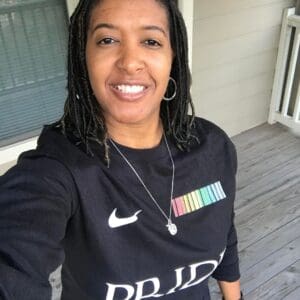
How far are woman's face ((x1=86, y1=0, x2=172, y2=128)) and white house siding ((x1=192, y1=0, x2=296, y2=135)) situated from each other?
62.2 inches

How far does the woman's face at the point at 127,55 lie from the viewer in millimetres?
742

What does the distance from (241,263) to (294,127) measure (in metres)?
1.46

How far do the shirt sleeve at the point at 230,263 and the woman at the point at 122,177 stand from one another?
145mm

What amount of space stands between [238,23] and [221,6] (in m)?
0.21

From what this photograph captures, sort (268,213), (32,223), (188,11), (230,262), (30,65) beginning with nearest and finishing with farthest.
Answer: (32,223) → (230,262) → (30,65) → (188,11) → (268,213)

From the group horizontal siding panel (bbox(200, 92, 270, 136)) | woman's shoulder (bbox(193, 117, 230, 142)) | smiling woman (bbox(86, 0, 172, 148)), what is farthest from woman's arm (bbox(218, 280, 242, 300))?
horizontal siding panel (bbox(200, 92, 270, 136))

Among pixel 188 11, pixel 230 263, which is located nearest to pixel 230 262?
pixel 230 263

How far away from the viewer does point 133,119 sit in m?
0.80

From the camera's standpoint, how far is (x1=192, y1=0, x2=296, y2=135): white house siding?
7.82ft

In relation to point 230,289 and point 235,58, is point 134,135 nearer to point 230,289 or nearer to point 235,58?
point 230,289

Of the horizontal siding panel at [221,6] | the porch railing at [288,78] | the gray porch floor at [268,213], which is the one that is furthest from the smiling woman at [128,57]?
the porch railing at [288,78]

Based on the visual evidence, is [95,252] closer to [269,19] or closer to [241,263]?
[241,263]

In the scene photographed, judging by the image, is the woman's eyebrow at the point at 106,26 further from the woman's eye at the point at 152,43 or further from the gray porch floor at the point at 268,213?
the gray porch floor at the point at 268,213

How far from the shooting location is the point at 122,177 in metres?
0.76
